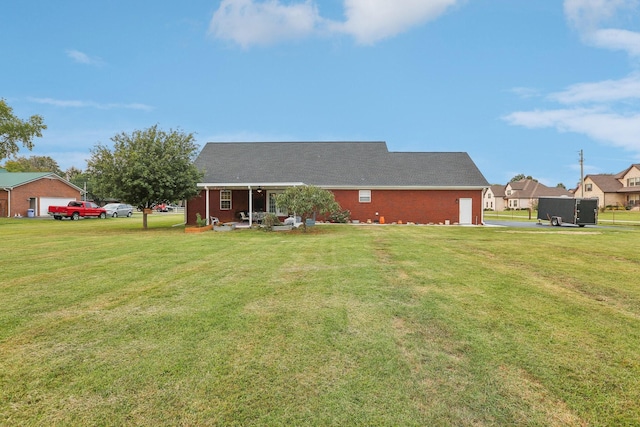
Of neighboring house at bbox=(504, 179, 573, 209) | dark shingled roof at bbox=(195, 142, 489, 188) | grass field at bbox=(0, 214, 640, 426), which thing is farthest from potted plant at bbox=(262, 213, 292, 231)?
neighboring house at bbox=(504, 179, 573, 209)

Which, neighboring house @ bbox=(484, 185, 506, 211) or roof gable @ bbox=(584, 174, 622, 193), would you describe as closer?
roof gable @ bbox=(584, 174, 622, 193)

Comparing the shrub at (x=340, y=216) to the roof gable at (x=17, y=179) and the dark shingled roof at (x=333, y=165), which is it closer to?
the dark shingled roof at (x=333, y=165)

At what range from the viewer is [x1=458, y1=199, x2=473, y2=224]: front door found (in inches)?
942

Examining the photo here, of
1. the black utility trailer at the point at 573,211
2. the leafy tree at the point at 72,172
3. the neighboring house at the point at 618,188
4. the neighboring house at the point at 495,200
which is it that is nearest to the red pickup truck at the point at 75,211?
the black utility trailer at the point at 573,211

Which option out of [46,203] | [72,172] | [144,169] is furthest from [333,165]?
[72,172]

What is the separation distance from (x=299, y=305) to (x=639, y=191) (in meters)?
69.1

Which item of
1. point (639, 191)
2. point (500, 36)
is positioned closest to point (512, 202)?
point (639, 191)

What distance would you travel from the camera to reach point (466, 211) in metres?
24.0

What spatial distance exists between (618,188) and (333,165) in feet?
187

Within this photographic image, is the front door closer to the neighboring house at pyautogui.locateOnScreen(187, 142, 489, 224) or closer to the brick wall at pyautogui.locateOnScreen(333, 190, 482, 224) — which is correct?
the neighboring house at pyautogui.locateOnScreen(187, 142, 489, 224)

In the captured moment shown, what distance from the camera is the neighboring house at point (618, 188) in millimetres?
52812

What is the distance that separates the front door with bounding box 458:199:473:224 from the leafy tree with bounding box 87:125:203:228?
18.4 meters

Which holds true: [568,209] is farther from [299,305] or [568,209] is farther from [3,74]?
[3,74]

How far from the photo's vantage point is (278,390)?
110 inches
